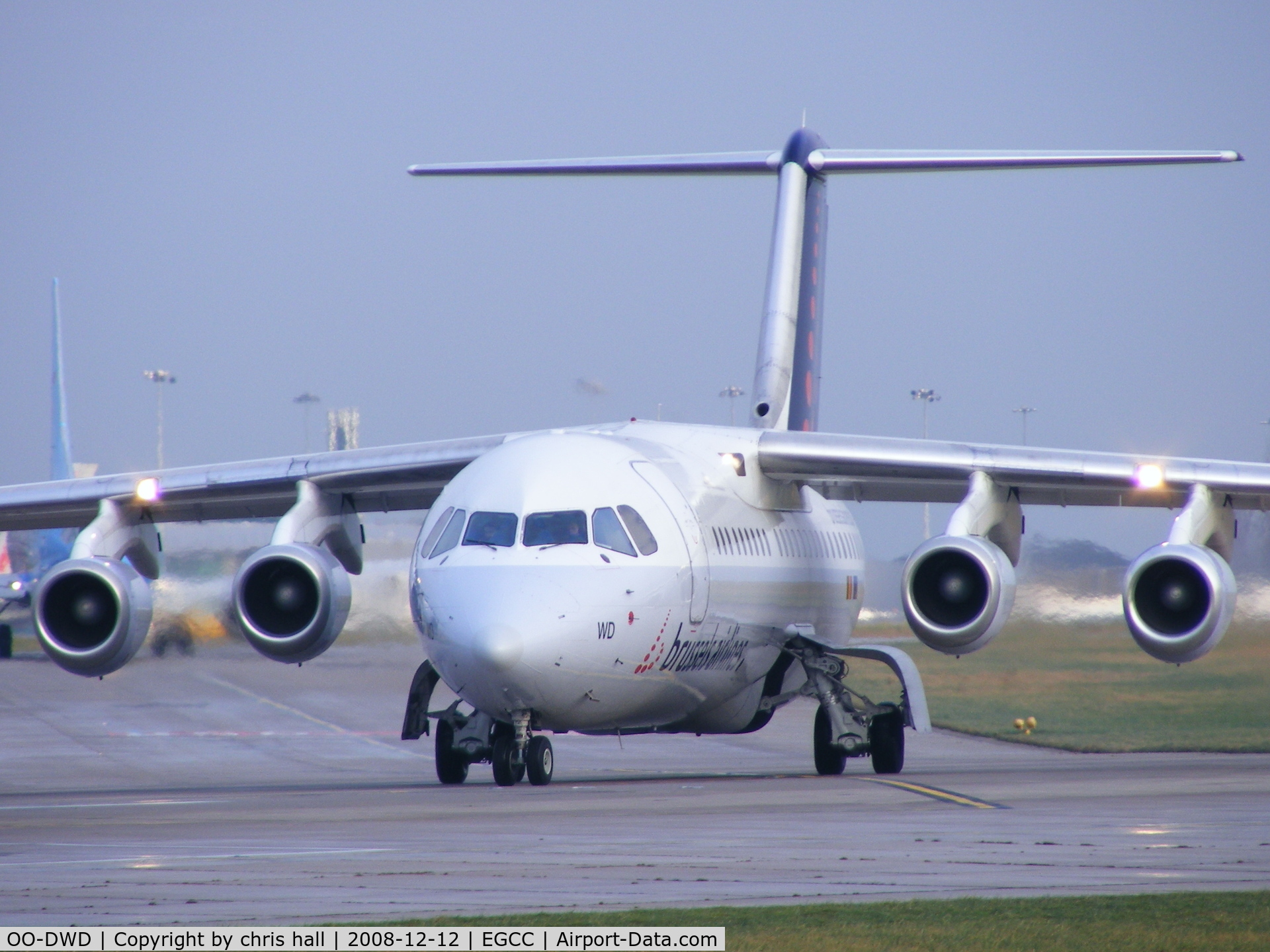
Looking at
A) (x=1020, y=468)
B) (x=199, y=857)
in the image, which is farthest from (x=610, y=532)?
(x=199, y=857)

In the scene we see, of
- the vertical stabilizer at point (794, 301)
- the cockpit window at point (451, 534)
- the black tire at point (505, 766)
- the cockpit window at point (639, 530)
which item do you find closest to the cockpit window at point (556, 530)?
the cockpit window at point (639, 530)

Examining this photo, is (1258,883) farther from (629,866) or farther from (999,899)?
(629,866)

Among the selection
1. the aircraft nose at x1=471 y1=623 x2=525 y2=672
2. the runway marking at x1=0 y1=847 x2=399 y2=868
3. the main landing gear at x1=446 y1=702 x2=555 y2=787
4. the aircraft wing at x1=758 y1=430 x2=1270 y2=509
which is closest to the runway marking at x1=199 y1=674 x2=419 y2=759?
the main landing gear at x1=446 y1=702 x2=555 y2=787

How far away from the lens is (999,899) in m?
7.56

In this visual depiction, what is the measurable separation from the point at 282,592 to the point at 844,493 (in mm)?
6454

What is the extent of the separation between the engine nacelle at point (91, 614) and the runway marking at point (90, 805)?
309 cm

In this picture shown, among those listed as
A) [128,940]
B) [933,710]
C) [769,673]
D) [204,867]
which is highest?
[128,940]

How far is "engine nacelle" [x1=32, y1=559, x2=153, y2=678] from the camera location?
1698cm

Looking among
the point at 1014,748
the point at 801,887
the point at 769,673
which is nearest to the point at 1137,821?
the point at 801,887

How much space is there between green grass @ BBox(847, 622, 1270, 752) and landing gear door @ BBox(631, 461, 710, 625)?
8663 mm

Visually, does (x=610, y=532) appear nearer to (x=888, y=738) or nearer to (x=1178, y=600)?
(x=888, y=738)

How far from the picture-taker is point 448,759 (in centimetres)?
1636

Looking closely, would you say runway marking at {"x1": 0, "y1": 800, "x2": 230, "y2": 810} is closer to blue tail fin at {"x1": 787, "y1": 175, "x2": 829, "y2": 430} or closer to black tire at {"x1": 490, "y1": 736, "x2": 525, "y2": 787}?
black tire at {"x1": 490, "y1": 736, "x2": 525, "y2": 787}

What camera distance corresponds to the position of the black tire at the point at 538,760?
49.5ft
